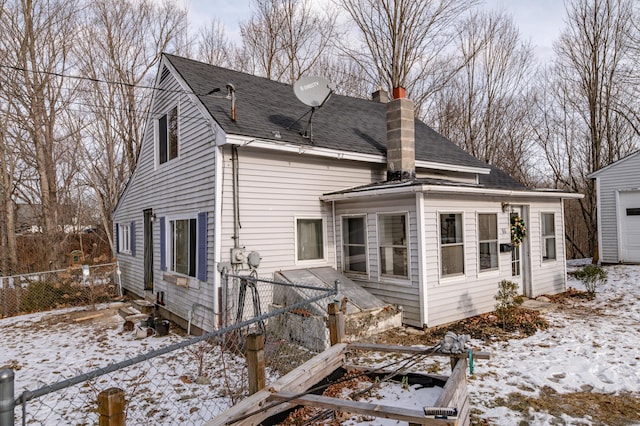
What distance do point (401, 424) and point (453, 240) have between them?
4535 mm

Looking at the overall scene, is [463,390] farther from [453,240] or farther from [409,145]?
[409,145]

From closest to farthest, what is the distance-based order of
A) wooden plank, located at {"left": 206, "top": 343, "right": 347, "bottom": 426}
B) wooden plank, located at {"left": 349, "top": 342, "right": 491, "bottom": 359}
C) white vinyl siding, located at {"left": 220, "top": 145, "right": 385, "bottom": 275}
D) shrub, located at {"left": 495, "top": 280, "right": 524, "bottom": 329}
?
1. wooden plank, located at {"left": 206, "top": 343, "right": 347, "bottom": 426}
2. wooden plank, located at {"left": 349, "top": 342, "right": 491, "bottom": 359}
3. shrub, located at {"left": 495, "top": 280, "right": 524, "bottom": 329}
4. white vinyl siding, located at {"left": 220, "top": 145, "right": 385, "bottom": 275}

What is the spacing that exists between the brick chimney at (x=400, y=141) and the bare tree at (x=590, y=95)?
12206 mm

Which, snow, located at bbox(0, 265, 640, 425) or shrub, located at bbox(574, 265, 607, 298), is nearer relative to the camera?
snow, located at bbox(0, 265, 640, 425)

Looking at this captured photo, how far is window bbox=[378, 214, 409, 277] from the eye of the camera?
741 cm

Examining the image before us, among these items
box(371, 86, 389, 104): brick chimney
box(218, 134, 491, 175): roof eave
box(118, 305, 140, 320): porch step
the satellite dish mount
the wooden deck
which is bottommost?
box(118, 305, 140, 320): porch step

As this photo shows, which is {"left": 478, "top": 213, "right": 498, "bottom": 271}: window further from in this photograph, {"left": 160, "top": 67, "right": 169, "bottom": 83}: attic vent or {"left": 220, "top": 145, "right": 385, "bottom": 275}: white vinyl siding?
{"left": 160, "top": 67, "right": 169, "bottom": 83}: attic vent

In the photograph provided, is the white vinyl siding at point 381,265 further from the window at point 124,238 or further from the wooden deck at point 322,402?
the window at point 124,238

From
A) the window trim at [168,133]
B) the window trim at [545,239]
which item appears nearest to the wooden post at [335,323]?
the window trim at [168,133]

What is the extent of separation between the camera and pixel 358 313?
6.72m

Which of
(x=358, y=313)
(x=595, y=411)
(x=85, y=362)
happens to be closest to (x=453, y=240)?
(x=358, y=313)

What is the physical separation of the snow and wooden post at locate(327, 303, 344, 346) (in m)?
0.81

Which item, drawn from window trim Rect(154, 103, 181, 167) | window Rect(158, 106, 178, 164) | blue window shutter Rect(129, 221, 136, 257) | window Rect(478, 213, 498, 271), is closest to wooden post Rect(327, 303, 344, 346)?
window Rect(478, 213, 498, 271)

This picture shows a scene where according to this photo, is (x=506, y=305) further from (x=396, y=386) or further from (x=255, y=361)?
(x=255, y=361)
